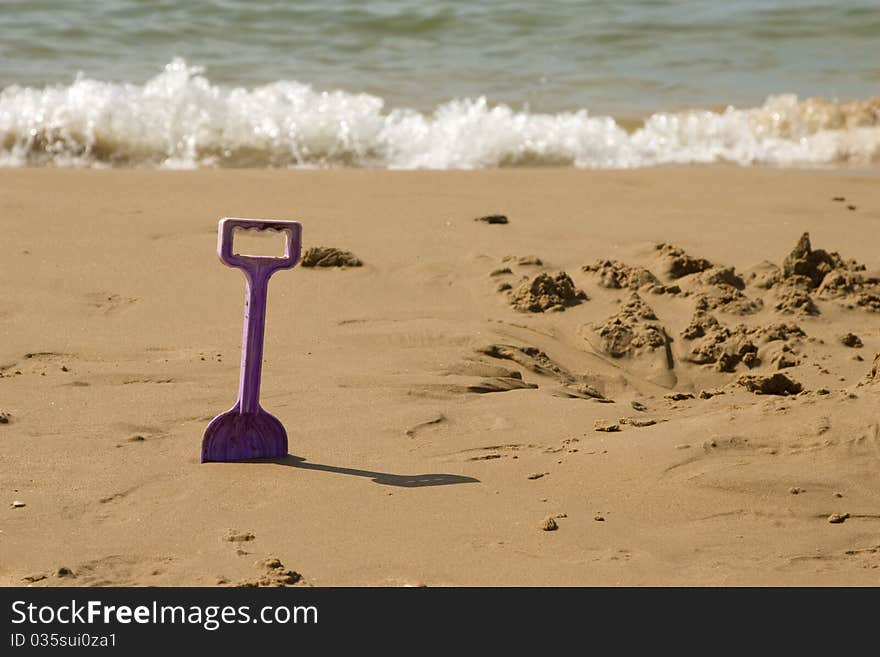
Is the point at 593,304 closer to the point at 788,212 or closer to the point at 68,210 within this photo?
the point at 788,212

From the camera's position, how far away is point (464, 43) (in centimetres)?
1226

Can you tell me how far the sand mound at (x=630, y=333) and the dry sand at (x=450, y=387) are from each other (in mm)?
14

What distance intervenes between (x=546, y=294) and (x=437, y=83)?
6462 millimetres

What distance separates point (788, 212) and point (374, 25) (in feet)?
23.6

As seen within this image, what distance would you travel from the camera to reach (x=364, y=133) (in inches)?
361

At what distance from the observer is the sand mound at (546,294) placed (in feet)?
15.8

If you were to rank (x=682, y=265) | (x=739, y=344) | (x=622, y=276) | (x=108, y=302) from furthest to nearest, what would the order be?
1. (x=682, y=265)
2. (x=622, y=276)
3. (x=108, y=302)
4. (x=739, y=344)

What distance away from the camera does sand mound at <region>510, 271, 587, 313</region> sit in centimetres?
481

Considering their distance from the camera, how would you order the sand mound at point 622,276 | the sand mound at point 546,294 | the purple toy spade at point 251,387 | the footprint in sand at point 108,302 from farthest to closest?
the sand mound at point 622,276, the sand mound at point 546,294, the footprint in sand at point 108,302, the purple toy spade at point 251,387

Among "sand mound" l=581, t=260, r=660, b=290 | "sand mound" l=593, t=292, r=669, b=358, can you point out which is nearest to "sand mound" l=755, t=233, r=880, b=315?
"sand mound" l=581, t=260, r=660, b=290

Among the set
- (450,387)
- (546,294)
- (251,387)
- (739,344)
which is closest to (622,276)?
(546,294)

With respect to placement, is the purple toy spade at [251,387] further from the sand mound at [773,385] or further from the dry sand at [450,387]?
the sand mound at [773,385]

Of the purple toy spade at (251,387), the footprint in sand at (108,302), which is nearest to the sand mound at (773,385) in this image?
the purple toy spade at (251,387)

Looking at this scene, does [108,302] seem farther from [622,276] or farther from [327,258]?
[622,276]
